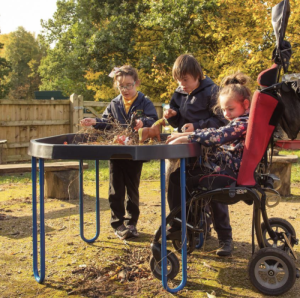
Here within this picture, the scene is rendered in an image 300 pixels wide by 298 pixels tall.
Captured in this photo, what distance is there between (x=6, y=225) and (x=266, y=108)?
3085mm

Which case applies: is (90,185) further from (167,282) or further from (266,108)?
(266,108)

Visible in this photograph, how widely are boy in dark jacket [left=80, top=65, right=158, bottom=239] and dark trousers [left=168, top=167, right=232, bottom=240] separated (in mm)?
774

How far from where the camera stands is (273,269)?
252 cm

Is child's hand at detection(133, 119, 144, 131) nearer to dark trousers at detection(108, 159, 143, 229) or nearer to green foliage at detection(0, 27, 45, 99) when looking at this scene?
dark trousers at detection(108, 159, 143, 229)

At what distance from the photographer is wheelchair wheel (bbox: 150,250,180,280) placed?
104 inches

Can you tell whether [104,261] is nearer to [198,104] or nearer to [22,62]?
[198,104]

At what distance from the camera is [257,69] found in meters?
9.91

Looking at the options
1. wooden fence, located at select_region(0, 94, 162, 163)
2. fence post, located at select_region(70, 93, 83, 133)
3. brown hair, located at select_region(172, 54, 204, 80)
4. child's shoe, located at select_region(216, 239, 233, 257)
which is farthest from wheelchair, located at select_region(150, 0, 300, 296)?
fence post, located at select_region(70, 93, 83, 133)

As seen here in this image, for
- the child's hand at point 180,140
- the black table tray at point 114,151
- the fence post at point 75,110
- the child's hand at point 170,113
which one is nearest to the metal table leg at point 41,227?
the black table tray at point 114,151

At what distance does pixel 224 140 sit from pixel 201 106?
719 millimetres

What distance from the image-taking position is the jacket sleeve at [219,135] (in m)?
2.48

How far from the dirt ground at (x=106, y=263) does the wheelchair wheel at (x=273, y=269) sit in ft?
0.25

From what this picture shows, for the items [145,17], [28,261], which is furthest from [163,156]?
[145,17]

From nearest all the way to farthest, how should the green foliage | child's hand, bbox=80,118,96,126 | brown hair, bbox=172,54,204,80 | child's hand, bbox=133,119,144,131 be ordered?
1. brown hair, bbox=172,54,204,80
2. child's hand, bbox=133,119,144,131
3. child's hand, bbox=80,118,96,126
4. the green foliage
